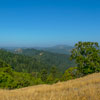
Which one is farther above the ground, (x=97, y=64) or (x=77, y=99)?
(x=77, y=99)

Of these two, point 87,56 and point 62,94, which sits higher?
point 62,94

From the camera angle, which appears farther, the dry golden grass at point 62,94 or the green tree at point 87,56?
the green tree at point 87,56

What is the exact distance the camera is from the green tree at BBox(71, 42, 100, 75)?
32.0 metres

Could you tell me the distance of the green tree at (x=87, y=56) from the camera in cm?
3198

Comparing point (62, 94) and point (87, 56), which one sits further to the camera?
point (87, 56)

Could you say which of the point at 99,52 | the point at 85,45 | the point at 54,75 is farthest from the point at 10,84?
the point at 54,75

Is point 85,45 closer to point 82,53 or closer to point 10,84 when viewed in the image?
Answer: point 82,53

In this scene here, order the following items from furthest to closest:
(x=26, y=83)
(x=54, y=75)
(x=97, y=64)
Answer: (x=54, y=75) → (x=26, y=83) → (x=97, y=64)

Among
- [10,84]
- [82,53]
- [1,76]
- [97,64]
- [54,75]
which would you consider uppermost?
[82,53]

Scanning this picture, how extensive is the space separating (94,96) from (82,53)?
29837mm

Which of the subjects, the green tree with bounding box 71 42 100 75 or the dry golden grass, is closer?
the dry golden grass

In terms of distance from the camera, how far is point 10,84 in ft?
122

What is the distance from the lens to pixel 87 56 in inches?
1280

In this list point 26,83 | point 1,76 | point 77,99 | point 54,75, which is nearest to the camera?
point 77,99
